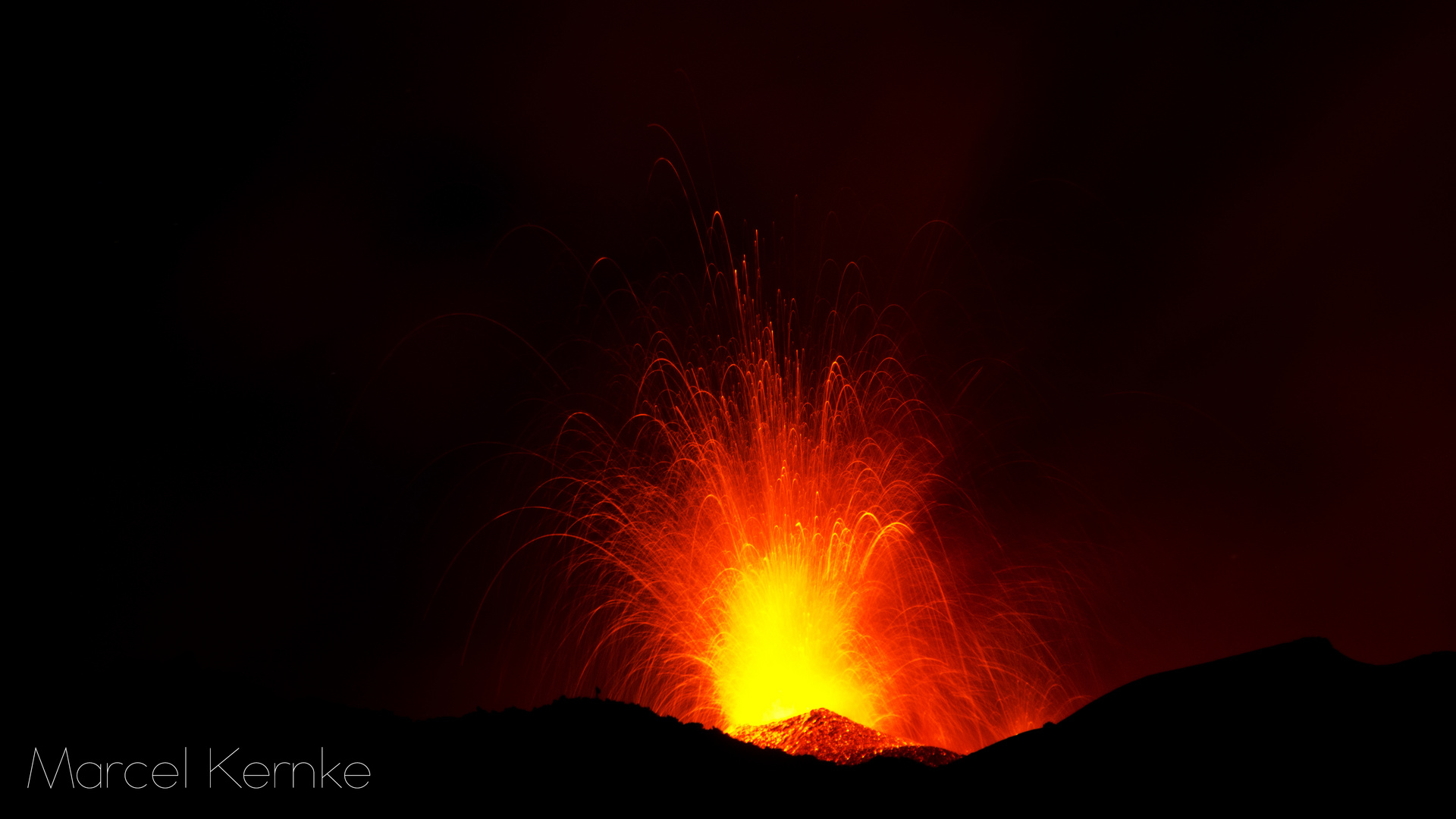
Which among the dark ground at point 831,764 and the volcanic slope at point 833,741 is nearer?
the dark ground at point 831,764

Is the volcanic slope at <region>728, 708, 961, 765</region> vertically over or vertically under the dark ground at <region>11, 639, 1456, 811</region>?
over

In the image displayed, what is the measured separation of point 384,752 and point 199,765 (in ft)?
8.60

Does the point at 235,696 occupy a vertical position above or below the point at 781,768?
above

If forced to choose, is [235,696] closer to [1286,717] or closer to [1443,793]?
[1286,717]

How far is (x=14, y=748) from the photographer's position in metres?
11.6

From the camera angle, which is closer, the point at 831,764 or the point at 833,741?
the point at 831,764

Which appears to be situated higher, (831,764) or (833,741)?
(833,741)

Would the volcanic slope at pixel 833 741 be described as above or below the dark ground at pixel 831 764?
above

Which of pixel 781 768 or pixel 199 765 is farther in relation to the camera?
pixel 781 768

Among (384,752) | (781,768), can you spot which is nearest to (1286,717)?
(781,768)

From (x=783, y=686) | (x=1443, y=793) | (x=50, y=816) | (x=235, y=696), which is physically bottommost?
(x=1443, y=793)

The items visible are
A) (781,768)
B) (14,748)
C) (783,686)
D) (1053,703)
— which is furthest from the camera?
(1053,703)

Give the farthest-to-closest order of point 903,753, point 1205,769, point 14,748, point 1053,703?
point 1053,703 → point 903,753 → point 14,748 → point 1205,769

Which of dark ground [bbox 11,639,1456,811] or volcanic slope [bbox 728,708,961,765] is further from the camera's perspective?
volcanic slope [bbox 728,708,961,765]
